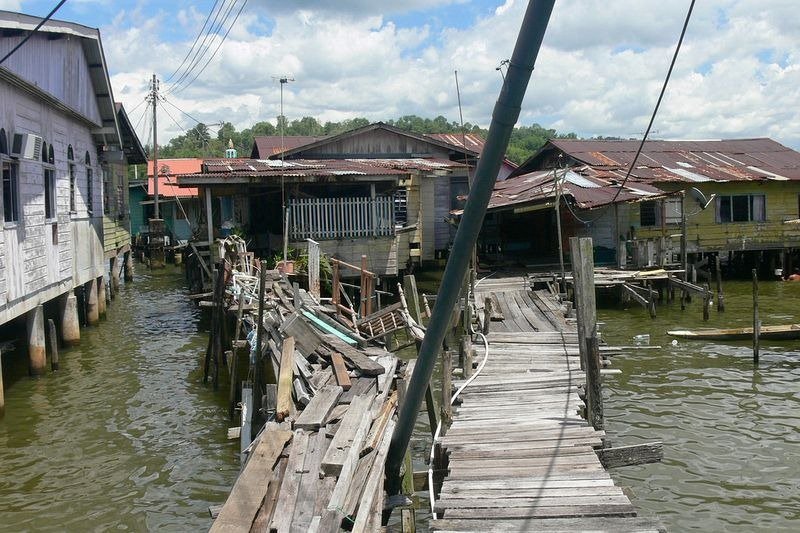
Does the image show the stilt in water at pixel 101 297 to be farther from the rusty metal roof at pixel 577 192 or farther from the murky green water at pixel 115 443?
the rusty metal roof at pixel 577 192

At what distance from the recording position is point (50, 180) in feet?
52.9

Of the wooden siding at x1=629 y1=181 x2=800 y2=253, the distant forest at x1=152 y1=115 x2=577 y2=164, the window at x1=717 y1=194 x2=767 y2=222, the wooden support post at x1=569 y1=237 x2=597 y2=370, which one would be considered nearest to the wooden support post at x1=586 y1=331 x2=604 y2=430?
the wooden support post at x1=569 y1=237 x2=597 y2=370

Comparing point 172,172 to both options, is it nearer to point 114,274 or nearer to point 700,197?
point 114,274

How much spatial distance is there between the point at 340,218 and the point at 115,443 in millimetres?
10869

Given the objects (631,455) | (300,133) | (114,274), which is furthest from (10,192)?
(300,133)

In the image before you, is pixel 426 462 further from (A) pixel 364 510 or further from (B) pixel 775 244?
(B) pixel 775 244

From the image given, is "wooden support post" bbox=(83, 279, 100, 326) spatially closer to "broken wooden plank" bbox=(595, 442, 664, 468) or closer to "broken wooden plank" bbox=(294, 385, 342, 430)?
"broken wooden plank" bbox=(294, 385, 342, 430)

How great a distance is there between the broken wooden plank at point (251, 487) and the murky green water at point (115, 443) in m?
2.28

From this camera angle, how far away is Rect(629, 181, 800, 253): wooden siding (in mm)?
28969

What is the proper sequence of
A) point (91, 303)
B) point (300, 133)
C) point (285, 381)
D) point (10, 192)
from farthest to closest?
point (300, 133) < point (91, 303) < point (10, 192) < point (285, 381)

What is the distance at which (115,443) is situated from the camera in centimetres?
1162

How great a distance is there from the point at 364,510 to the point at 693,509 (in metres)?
5.25

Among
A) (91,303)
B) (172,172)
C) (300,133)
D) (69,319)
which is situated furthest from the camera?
(300,133)

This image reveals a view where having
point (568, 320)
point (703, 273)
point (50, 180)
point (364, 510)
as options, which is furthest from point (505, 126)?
point (703, 273)
